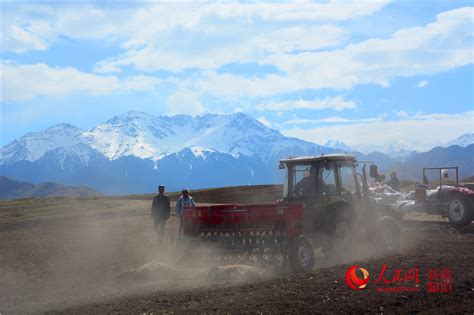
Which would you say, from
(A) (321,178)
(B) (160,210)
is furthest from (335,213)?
(B) (160,210)

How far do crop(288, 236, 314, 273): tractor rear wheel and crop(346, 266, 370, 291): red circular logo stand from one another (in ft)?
3.39

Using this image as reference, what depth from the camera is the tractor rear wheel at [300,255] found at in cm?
1242

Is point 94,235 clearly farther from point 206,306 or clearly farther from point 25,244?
point 206,306

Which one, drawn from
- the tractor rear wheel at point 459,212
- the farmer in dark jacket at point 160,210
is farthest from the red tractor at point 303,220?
the tractor rear wheel at point 459,212

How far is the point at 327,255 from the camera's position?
14.2m

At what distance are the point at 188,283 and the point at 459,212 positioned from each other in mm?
12510

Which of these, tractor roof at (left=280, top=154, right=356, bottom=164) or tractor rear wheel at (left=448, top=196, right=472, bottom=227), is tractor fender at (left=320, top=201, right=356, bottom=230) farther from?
tractor rear wheel at (left=448, top=196, right=472, bottom=227)

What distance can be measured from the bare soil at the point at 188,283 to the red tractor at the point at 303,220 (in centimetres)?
63

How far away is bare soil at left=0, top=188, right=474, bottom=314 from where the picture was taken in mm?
9367

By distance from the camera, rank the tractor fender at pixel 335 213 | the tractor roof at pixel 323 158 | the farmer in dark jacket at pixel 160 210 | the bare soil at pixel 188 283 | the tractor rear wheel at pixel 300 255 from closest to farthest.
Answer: the bare soil at pixel 188 283 < the tractor rear wheel at pixel 300 255 < the tractor fender at pixel 335 213 < the tractor roof at pixel 323 158 < the farmer in dark jacket at pixel 160 210

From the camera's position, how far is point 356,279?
434 inches

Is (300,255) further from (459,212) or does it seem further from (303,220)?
(459,212)

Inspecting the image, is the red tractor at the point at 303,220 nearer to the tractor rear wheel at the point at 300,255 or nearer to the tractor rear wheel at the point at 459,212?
the tractor rear wheel at the point at 300,255

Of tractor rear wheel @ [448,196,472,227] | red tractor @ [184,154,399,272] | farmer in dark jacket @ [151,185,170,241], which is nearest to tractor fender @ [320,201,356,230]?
red tractor @ [184,154,399,272]
